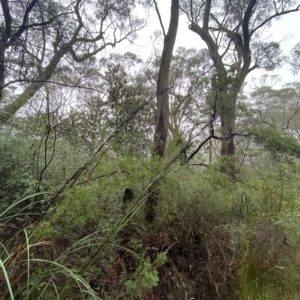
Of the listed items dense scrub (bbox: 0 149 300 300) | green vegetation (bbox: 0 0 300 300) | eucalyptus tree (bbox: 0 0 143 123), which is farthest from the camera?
Result: eucalyptus tree (bbox: 0 0 143 123)

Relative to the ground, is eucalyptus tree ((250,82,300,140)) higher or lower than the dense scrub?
higher

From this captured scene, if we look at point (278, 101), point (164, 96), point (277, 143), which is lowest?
point (277, 143)

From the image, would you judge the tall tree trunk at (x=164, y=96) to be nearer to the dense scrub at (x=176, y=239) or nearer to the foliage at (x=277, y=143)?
the dense scrub at (x=176, y=239)

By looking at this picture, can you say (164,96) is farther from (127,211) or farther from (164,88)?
(127,211)

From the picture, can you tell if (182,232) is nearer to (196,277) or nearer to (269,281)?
(196,277)

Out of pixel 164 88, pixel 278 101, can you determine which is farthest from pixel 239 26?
pixel 278 101

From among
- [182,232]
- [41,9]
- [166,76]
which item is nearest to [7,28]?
[41,9]

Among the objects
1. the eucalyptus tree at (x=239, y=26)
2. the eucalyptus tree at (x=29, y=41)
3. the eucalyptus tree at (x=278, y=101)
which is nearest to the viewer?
the eucalyptus tree at (x=29, y=41)

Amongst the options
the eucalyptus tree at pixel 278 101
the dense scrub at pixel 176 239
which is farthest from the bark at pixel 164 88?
the eucalyptus tree at pixel 278 101

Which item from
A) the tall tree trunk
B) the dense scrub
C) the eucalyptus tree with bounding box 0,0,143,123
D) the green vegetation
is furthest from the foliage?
the eucalyptus tree with bounding box 0,0,143,123

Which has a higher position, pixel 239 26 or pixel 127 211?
pixel 239 26

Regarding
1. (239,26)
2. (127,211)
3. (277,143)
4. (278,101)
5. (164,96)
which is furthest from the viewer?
(278,101)

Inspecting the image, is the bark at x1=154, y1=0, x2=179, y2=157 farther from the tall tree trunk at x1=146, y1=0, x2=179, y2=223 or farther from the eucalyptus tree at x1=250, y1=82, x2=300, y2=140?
the eucalyptus tree at x1=250, y1=82, x2=300, y2=140

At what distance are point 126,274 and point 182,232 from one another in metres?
0.61
